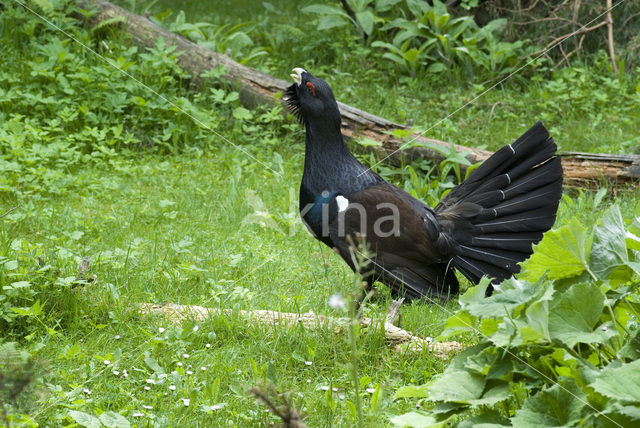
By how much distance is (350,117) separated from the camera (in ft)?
22.6

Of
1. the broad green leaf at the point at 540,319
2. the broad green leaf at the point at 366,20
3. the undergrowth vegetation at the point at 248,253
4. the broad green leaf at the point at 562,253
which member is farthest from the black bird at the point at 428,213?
the broad green leaf at the point at 366,20

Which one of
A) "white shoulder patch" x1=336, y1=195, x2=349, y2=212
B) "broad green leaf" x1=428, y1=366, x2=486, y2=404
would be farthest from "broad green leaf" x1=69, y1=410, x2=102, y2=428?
"white shoulder patch" x1=336, y1=195, x2=349, y2=212

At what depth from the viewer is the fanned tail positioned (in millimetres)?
4574

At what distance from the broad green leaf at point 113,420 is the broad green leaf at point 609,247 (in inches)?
70.5

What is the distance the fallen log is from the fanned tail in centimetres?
150

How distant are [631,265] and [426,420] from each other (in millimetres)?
861

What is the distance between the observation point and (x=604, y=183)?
609cm

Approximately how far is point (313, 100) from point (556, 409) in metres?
2.95

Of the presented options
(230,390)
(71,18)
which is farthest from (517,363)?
(71,18)

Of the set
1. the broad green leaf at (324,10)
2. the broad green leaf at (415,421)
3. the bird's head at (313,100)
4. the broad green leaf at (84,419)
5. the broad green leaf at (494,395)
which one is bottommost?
the broad green leaf at (84,419)

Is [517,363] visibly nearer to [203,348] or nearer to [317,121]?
[203,348]

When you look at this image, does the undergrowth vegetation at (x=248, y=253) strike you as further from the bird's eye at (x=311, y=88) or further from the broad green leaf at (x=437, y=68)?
the bird's eye at (x=311, y=88)

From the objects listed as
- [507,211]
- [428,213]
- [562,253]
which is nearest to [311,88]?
[428,213]

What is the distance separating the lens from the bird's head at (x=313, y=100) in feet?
15.5
